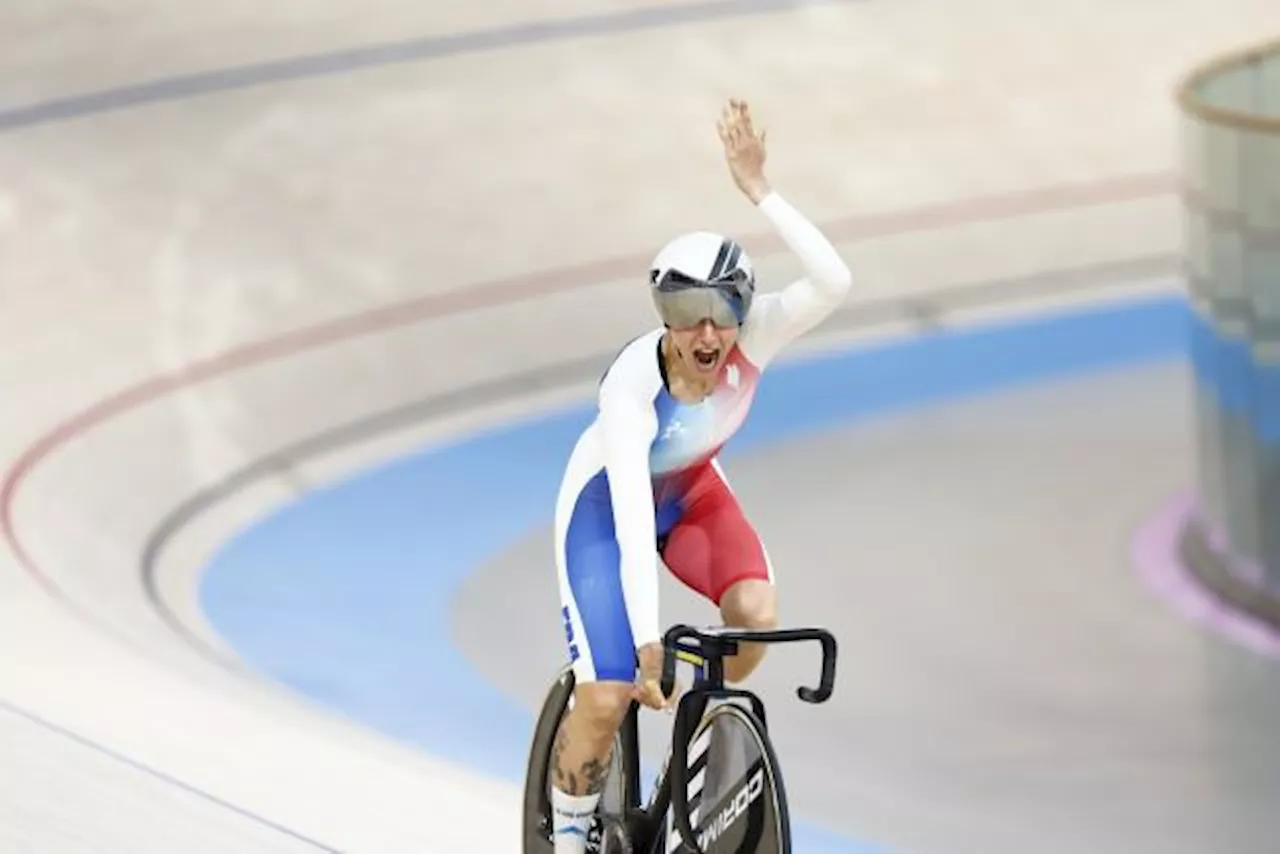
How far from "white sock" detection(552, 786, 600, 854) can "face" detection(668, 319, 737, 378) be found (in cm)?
72

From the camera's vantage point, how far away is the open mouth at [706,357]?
12.0 ft

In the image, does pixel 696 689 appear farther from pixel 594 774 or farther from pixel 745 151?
pixel 745 151

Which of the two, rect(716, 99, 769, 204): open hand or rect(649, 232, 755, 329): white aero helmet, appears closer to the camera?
rect(649, 232, 755, 329): white aero helmet

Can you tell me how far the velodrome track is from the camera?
5648 millimetres

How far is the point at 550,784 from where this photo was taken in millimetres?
4223

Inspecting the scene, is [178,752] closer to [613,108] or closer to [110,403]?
[110,403]

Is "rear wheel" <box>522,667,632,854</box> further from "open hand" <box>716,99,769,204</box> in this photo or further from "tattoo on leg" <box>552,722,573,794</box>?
"open hand" <box>716,99,769,204</box>

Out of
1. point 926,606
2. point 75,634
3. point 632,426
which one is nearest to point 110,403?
point 75,634

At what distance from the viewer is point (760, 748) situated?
3664mm

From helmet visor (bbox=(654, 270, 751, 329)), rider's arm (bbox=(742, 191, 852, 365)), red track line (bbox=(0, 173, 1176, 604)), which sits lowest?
helmet visor (bbox=(654, 270, 751, 329))

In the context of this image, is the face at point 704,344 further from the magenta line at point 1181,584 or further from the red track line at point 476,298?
the magenta line at point 1181,584

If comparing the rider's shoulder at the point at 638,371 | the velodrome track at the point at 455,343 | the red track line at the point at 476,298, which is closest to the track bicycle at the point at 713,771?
the rider's shoulder at the point at 638,371

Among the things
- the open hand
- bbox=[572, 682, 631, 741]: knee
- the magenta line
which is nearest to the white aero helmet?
the open hand

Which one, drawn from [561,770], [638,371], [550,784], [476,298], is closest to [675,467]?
[638,371]
